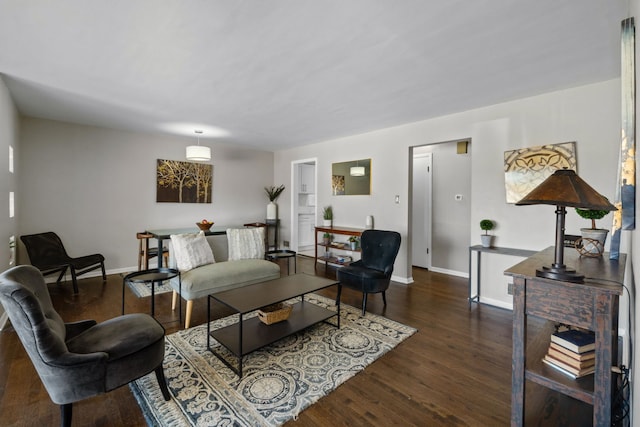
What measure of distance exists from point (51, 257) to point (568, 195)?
5.55m

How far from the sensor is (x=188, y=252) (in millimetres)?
3215

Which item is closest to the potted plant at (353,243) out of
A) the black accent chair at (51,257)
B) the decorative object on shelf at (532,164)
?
the decorative object on shelf at (532,164)

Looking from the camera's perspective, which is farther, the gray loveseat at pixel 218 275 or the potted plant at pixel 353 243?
the potted plant at pixel 353 243

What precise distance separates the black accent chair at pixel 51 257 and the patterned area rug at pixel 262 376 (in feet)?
7.63

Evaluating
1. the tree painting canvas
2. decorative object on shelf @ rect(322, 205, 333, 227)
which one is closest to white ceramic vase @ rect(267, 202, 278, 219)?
the tree painting canvas

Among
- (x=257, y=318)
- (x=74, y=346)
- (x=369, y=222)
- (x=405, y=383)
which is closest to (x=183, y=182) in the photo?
(x=369, y=222)

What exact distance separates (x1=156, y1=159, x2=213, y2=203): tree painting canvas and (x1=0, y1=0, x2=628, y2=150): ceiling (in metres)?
1.67

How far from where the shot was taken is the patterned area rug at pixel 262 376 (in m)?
1.66

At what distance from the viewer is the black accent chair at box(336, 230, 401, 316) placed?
3.20m

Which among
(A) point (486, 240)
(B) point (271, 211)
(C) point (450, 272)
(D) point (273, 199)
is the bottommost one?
(C) point (450, 272)

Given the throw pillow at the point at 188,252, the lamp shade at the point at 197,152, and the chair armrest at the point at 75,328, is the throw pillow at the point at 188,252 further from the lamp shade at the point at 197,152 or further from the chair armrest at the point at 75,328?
the lamp shade at the point at 197,152

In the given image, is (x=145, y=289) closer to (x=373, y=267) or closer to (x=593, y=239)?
(x=373, y=267)

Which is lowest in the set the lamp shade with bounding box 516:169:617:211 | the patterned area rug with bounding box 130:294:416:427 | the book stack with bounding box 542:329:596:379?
the patterned area rug with bounding box 130:294:416:427

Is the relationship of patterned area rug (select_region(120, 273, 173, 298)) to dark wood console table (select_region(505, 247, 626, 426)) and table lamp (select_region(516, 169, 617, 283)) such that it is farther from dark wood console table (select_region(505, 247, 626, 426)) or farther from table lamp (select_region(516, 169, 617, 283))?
table lamp (select_region(516, 169, 617, 283))
